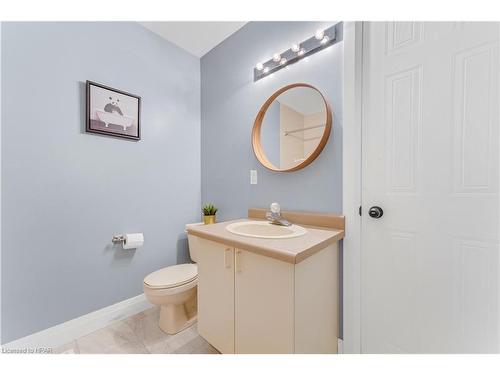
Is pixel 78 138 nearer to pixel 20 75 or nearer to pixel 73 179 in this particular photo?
pixel 73 179

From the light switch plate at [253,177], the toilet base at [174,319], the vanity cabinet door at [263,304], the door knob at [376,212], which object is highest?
the light switch plate at [253,177]

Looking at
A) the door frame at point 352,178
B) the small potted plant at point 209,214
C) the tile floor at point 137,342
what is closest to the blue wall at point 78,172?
the tile floor at point 137,342

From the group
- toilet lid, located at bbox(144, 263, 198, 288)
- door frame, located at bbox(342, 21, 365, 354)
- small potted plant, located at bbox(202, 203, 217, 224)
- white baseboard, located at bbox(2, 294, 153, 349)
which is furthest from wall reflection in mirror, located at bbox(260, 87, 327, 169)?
white baseboard, located at bbox(2, 294, 153, 349)

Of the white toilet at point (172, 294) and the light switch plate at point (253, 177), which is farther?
the light switch plate at point (253, 177)

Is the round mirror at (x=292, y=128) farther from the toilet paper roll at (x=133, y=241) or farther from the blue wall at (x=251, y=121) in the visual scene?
the toilet paper roll at (x=133, y=241)

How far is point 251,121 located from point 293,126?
0.39 metres

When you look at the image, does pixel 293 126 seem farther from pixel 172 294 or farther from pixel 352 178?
pixel 172 294

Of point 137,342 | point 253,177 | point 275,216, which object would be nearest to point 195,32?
point 253,177

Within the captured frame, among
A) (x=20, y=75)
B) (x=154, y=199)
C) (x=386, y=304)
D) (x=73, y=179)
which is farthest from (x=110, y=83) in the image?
(x=386, y=304)

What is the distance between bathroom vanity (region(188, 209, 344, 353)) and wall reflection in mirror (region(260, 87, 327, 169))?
0.44 m

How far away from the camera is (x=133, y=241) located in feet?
4.98

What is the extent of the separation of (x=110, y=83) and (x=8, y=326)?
1680 millimetres

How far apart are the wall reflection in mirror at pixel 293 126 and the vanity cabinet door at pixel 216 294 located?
726 mm

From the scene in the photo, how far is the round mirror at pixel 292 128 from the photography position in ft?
3.90
